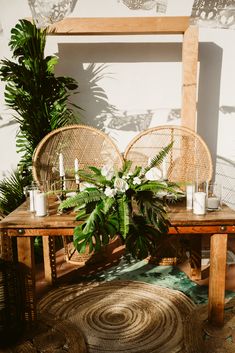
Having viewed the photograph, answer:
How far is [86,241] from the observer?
1374 millimetres

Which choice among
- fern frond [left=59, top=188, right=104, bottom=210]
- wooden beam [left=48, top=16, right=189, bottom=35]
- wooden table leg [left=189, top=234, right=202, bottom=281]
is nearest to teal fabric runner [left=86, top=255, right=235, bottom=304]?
wooden table leg [left=189, top=234, right=202, bottom=281]

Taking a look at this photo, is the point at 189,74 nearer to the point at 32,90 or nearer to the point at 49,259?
the point at 32,90

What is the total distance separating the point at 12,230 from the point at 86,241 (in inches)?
15.0

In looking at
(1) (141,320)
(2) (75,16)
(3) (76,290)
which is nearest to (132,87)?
(2) (75,16)

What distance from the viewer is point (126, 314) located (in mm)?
1804

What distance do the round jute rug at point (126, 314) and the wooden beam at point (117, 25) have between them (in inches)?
77.9

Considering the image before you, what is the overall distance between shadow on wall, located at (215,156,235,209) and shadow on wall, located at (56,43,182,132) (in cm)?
100

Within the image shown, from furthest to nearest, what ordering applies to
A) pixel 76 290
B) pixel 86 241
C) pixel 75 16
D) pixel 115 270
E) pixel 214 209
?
pixel 75 16 → pixel 115 270 → pixel 76 290 → pixel 214 209 → pixel 86 241

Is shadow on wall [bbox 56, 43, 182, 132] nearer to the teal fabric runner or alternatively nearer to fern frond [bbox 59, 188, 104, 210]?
the teal fabric runner

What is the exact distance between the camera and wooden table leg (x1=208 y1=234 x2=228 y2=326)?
156cm

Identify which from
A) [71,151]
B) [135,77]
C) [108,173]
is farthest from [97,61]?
[108,173]

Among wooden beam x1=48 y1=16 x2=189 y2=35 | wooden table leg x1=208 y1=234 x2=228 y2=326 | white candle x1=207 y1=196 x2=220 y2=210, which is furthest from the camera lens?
wooden beam x1=48 y1=16 x2=189 y2=35

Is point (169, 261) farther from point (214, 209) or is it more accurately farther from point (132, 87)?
point (132, 87)

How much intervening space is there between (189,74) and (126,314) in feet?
6.32
